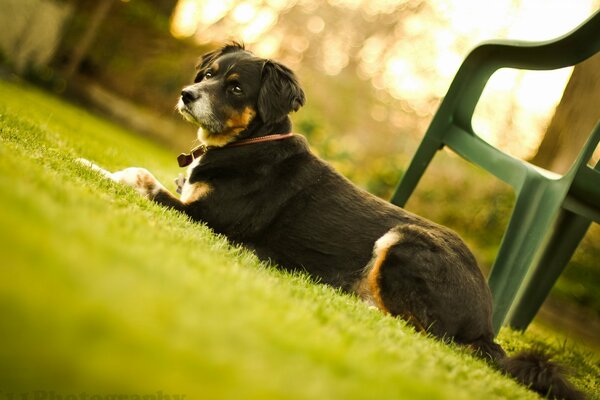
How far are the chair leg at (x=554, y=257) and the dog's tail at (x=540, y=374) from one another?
2449 mm

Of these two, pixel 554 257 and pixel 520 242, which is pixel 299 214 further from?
pixel 554 257

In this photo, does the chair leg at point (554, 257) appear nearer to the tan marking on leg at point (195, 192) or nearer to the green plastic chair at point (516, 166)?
the green plastic chair at point (516, 166)

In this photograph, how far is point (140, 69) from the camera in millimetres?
13297

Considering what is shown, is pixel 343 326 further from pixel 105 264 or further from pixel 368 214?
pixel 368 214

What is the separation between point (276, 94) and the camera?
4199mm

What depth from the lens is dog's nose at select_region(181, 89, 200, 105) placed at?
4107mm

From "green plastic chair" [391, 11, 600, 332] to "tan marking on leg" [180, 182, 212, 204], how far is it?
234 centimetres

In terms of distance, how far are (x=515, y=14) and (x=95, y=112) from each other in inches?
493

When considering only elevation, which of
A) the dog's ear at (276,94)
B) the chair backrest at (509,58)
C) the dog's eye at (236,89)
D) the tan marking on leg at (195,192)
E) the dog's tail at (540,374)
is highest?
the chair backrest at (509,58)

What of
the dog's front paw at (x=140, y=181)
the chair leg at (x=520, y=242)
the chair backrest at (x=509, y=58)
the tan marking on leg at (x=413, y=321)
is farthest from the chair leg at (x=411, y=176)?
the dog's front paw at (x=140, y=181)

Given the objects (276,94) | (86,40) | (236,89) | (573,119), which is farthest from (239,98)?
(86,40)

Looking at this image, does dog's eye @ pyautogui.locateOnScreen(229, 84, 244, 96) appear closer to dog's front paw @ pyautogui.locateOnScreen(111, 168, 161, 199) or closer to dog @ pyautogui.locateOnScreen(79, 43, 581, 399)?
dog @ pyautogui.locateOnScreen(79, 43, 581, 399)

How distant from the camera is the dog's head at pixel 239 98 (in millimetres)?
4160

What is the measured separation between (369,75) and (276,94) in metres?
15.3
